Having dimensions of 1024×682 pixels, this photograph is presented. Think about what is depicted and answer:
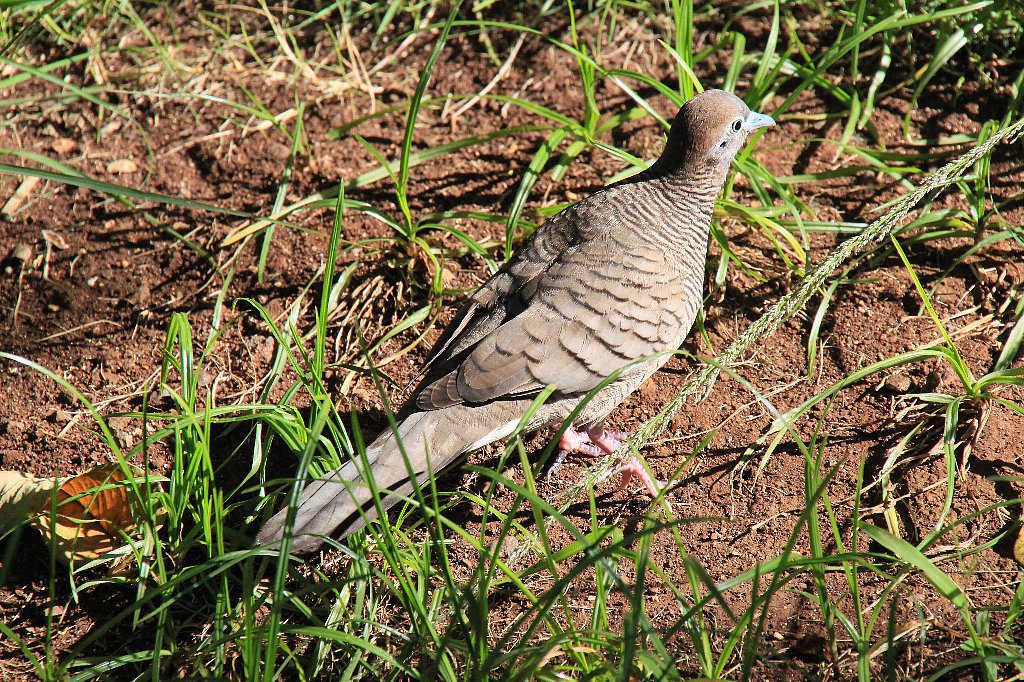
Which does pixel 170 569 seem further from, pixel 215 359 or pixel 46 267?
pixel 46 267

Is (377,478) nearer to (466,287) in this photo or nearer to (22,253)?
(466,287)

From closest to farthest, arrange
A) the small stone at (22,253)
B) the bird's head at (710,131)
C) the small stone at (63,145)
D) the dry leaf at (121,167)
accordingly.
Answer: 1. the bird's head at (710,131)
2. the small stone at (22,253)
3. the dry leaf at (121,167)
4. the small stone at (63,145)

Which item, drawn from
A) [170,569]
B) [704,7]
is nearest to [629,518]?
[170,569]

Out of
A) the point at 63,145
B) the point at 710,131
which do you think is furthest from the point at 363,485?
the point at 63,145

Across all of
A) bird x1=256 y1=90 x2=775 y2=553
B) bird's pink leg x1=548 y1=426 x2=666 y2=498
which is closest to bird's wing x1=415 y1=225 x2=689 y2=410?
bird x1=256 y1=90 x2=775 y2=553

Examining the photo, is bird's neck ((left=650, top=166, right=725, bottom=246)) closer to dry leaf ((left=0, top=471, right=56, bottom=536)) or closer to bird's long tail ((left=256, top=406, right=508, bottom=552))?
bird's long tail ((left=256, top=406, right=508, bottom=552))

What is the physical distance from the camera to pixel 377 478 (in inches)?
113

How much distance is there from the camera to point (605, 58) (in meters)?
4.80

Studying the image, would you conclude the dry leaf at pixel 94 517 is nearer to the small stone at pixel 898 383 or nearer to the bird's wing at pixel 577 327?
the bird's wing at pixel 577 327

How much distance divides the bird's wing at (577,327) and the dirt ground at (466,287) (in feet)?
1.54

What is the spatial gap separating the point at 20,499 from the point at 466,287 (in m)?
2.03

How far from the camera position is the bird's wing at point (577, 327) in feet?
9.97

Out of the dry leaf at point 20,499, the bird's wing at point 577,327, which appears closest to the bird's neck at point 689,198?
the bird's wing at point 577,327

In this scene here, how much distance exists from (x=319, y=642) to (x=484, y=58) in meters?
3.51
